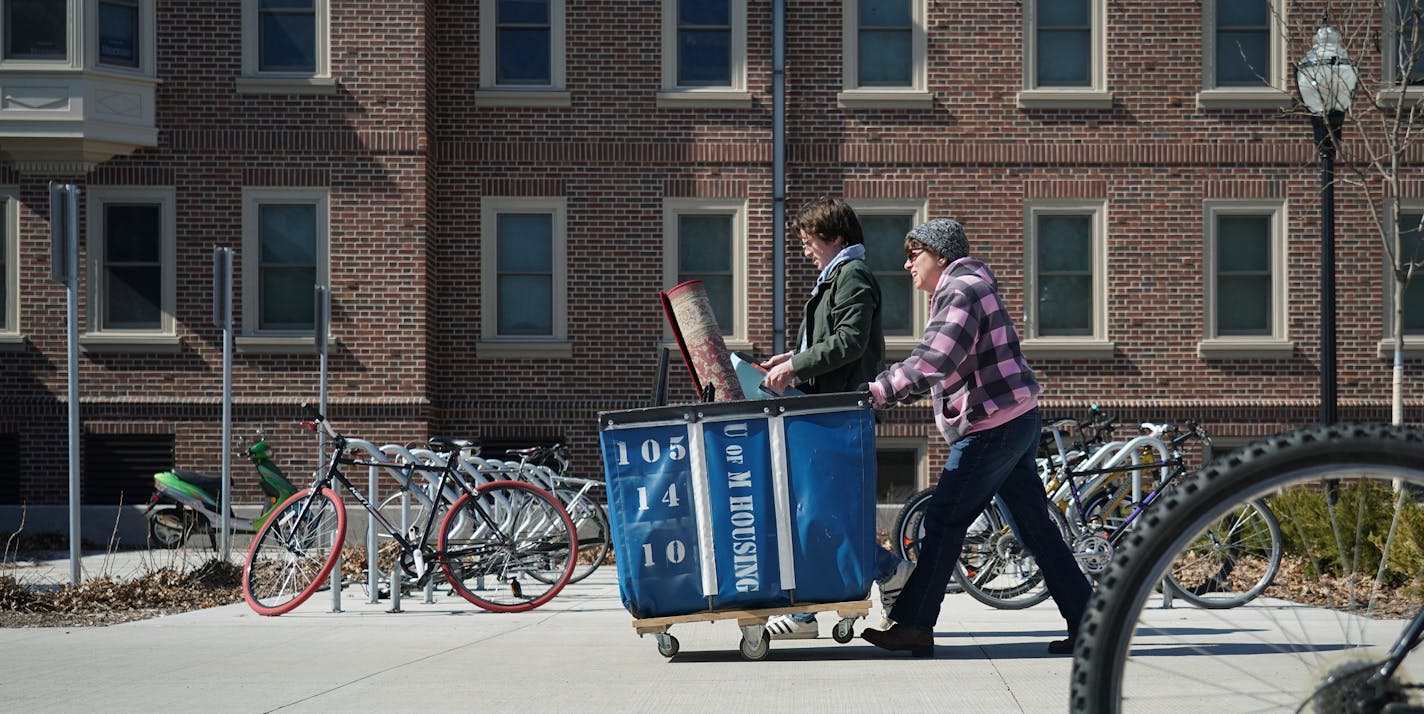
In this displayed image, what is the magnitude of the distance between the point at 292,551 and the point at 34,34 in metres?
11.7

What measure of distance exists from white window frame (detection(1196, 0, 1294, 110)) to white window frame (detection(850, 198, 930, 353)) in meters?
3.62

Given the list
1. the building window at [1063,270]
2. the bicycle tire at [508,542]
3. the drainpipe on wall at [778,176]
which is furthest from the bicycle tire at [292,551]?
the building window at [1063,270]

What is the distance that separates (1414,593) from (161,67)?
1916 centimetres

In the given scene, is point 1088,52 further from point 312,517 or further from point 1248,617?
point 1248,617

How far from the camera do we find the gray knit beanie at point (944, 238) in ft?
23.7

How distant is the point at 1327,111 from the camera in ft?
46.1

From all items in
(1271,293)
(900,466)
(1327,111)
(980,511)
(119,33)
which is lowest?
(900,466)

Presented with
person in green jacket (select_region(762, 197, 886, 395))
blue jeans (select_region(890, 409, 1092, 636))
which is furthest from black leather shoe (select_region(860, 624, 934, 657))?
person in green jacket (select_region(762, 197, 886, 395))

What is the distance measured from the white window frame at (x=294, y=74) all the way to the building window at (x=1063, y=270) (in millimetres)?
8521

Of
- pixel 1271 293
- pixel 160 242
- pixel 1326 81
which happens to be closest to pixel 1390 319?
pixel 1271 293

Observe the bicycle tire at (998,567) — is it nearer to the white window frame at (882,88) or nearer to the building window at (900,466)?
the building window at (900,466)

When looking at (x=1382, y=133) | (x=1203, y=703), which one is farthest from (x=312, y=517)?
(x=1382, y=133)

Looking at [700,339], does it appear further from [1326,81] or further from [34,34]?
[34,34]

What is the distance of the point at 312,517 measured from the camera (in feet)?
34.0
